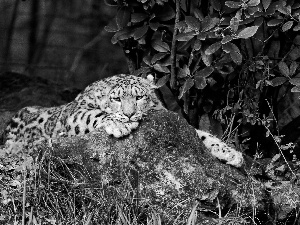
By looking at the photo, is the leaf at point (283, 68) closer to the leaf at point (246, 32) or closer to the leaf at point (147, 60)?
the leaf at point (246, 32)

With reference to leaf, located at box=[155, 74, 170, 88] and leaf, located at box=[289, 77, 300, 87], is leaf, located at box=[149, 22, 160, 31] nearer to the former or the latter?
leaf, located at box=[155, 74, 170, 88]

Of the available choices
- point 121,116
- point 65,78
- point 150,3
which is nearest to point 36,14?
point 65,78

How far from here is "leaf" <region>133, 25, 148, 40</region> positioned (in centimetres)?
664

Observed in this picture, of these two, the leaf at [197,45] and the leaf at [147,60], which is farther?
the leaf at [147,60]

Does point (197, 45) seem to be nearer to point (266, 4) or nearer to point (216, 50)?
point (216, 50)

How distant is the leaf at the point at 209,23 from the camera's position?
623 cm

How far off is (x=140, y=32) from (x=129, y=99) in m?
0.82

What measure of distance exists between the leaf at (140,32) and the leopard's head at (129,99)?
15.6 inches

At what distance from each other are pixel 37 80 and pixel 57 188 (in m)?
3.94

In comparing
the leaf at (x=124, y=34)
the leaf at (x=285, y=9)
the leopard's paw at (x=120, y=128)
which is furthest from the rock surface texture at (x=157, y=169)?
the leaf at (x=285, y=9)

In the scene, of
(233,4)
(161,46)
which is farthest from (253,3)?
(161,46)

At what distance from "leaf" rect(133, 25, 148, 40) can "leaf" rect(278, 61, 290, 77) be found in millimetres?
1176

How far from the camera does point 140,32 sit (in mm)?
6668

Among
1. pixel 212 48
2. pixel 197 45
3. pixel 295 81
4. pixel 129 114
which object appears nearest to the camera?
pixel 129 114
